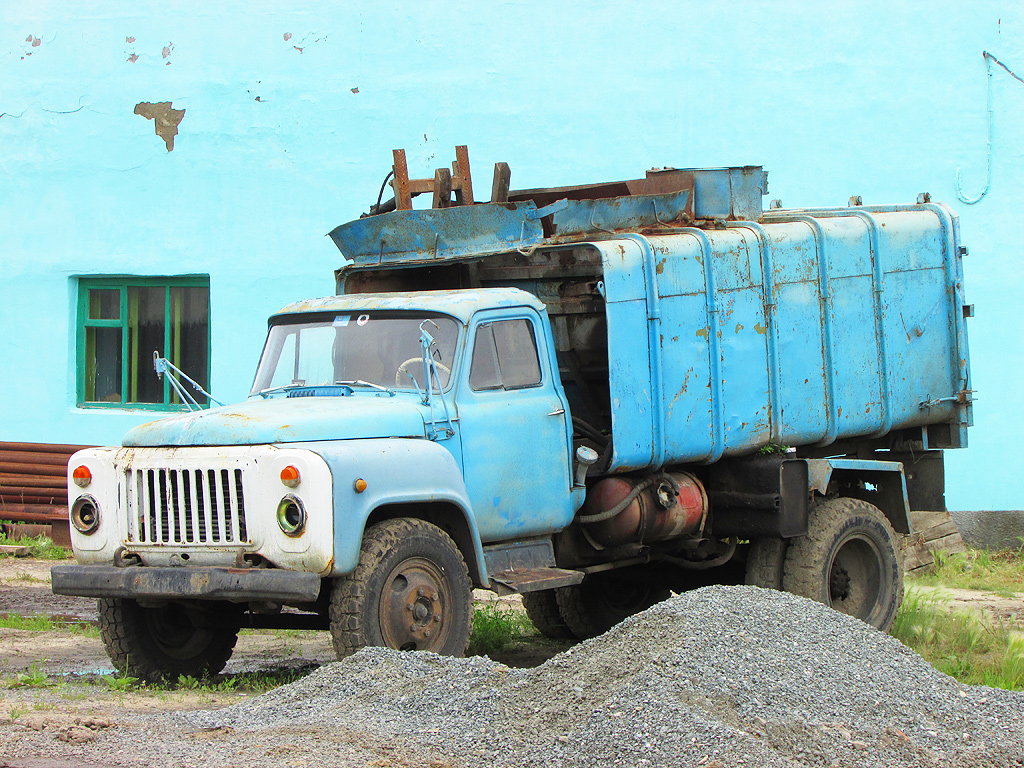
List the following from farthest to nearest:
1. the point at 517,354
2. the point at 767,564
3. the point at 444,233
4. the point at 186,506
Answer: the point at 767,564 → the point at 444,233 → the point at 517,354 → the point at 186,506

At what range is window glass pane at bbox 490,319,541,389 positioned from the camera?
791 cm

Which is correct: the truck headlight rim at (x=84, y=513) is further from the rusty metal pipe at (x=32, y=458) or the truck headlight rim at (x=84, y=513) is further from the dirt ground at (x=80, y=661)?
the rusty metal pipe at (x=32, y=458)

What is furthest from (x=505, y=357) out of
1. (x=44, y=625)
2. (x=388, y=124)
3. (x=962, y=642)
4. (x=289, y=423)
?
(x=388, y=124)

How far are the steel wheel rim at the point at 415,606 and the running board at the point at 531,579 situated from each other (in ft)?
1.41

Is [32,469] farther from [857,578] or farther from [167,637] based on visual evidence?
[857,578]

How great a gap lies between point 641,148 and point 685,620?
6867mm

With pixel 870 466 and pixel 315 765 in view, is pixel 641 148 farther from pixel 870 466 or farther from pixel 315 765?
pixel 315 765

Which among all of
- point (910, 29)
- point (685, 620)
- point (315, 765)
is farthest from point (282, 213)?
point (315, 765)

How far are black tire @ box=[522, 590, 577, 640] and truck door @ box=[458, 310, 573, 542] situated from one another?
7.09 feet

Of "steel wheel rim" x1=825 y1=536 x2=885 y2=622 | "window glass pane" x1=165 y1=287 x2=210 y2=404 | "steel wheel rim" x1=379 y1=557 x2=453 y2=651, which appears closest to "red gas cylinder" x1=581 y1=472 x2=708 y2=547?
"steel wheel rim" x1=825 y1=536 x2=885 y2=622

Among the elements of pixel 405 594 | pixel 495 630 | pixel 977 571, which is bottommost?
pixel 495 630

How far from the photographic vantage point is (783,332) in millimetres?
8930

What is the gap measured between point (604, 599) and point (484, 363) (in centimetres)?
309

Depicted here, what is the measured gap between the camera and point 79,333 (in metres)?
13.5
